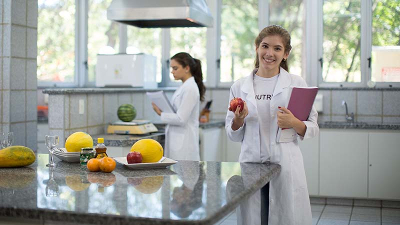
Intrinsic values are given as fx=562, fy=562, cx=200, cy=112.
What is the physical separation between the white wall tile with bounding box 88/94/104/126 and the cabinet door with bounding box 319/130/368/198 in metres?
2.34

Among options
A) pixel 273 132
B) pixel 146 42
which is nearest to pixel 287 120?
pixel 273 132

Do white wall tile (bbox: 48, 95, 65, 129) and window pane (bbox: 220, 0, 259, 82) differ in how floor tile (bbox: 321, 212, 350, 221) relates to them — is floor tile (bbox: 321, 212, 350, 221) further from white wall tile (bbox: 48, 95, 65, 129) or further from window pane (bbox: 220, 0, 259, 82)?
white wall tile (bbox: 48, 95, 65, 129)

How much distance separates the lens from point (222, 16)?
22.2 feet

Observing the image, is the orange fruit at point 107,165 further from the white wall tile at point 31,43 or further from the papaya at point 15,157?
the white wall tile at point 31,43

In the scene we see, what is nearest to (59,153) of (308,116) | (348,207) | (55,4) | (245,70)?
(308,116)

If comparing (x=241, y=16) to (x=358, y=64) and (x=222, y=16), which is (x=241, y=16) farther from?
(x=358, y=64)

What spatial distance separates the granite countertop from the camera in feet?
5.32

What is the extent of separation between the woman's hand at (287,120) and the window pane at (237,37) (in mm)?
4065

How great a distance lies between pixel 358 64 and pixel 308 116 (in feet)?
12.6

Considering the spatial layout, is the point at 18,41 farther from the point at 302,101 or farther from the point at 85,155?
the point at 302,101

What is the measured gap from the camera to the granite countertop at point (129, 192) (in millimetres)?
1620

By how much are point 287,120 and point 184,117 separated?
1998 millimetres

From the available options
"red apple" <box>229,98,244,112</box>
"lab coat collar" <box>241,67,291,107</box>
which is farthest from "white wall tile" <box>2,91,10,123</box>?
"red apple" <box>229,98,244,112</box>

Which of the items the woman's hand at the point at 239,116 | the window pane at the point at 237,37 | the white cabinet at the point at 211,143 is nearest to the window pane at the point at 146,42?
the window pane at the point at 237,37
